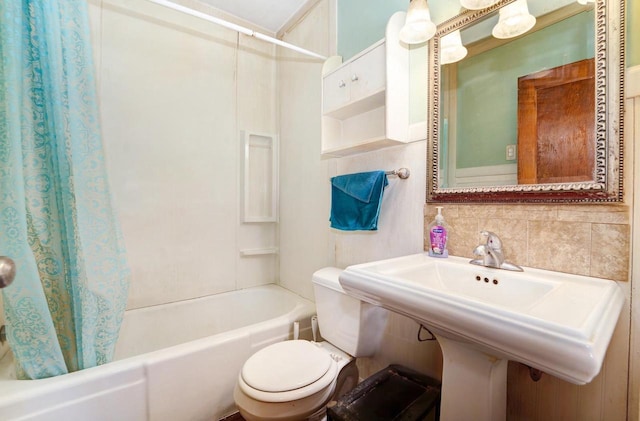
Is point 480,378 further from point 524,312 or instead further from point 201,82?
point 201,82

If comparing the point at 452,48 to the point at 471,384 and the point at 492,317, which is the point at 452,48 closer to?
the point at 492,317

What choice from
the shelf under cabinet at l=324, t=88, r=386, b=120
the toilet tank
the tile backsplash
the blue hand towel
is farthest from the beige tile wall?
the shelf under cabinet at l=324, t=88, r=386, b=120

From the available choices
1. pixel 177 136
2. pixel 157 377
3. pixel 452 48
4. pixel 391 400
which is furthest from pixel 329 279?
pixel 177 136

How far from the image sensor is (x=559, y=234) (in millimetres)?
833

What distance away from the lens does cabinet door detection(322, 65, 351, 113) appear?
1.39 metres

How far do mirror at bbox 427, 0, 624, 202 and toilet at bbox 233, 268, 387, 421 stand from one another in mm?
646

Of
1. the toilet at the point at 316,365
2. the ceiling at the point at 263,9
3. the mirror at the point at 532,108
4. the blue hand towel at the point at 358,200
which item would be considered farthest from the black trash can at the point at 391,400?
the ceiling at the point at 263,9

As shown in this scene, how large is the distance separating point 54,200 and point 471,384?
157 cm

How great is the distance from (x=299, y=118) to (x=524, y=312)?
181 centimetres

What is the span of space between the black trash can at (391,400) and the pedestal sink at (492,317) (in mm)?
151

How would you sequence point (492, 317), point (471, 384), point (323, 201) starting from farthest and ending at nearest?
point (323, 201), point (471, 384), point (492, 317)

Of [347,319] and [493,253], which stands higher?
[493,253]

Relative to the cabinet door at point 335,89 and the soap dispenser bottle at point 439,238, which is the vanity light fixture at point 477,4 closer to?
the cabinet door at point 335,89

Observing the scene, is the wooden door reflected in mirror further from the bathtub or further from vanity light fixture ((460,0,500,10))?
the bathtub
